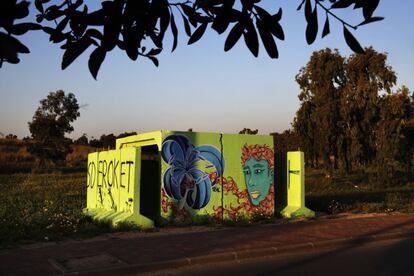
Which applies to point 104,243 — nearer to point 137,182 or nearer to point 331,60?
point 137,182

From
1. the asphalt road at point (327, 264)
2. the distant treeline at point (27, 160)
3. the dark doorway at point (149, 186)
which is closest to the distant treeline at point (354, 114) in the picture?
the distant treeline at point (27, 160)

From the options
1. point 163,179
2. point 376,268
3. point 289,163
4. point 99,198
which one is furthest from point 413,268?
point 99,198

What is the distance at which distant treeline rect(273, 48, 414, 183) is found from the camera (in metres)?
30.5

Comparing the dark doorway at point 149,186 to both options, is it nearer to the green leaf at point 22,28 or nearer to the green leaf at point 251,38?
the green leaf at point 251,38

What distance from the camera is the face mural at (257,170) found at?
15861 millimetres

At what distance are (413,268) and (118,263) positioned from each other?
5003mm

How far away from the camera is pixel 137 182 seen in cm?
1398

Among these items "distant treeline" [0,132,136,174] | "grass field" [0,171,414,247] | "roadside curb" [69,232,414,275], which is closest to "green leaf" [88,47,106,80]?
"roadside curb" [69,232,414,275]

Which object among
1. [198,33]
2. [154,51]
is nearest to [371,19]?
[198,33]

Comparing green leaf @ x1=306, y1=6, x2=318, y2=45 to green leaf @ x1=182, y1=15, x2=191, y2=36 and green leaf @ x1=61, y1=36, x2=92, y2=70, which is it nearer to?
green leaf @ x1=182, y1=15, x2=191, y2=36

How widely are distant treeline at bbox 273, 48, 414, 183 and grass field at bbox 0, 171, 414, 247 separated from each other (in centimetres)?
159

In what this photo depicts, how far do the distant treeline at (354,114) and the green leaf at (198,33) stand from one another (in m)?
29.2

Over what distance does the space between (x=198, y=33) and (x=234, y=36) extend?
0.33 metres

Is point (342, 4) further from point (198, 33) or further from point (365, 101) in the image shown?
point (365, 101)
